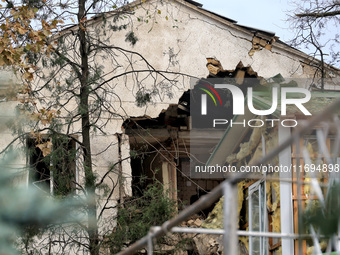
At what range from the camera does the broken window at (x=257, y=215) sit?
9156 mm

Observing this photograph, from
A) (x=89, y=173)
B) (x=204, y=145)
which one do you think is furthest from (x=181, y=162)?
(x=89, y=173)

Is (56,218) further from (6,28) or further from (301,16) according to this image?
(301,16)

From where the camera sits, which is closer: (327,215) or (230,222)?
(327,215)

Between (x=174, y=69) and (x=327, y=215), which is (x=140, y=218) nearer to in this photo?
(x=174, y=69)

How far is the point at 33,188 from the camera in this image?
1974 mm

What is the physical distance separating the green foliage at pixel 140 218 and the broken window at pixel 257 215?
4.12ft

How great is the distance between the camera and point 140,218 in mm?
10398

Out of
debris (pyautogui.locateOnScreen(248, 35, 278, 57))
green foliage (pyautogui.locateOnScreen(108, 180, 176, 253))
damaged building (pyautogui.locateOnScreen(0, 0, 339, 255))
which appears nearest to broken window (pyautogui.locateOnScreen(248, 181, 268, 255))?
green foliage (pyautogui.locateOnScreen(108, 180, 176, 253))

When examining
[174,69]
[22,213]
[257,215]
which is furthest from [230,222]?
[174,69]

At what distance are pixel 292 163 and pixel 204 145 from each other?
763 cm

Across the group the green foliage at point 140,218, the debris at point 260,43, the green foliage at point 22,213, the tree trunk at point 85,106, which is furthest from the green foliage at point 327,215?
the debris at point 260,43

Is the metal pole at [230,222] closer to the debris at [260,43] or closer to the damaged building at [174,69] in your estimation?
the damaged building at [174,69]

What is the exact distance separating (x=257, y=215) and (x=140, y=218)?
77.0 inches

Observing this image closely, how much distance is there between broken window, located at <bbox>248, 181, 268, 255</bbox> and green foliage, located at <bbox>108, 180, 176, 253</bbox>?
1.26 meters
